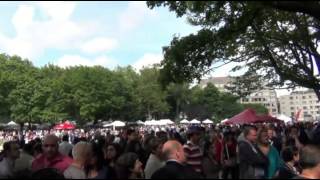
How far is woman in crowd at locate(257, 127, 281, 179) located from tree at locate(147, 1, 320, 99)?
2079mm

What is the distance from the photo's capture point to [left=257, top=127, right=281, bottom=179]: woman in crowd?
27.9 ft

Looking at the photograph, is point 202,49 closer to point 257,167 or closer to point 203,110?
point 257,167

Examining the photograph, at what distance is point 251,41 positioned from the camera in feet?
72.6

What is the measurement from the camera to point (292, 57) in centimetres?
2534

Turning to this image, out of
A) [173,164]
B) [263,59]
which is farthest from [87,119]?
[173,164]

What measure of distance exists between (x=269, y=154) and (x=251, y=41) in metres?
13.9

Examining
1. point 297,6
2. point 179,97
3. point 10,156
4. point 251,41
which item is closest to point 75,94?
point 179,97

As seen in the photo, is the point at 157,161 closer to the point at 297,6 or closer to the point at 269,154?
the point at 269,154

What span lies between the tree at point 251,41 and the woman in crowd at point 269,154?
2.08m

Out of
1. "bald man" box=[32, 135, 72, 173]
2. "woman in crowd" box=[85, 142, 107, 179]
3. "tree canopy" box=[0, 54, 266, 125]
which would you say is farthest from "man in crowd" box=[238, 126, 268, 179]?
"tree canopy" box=[0, 54, 266, 125]

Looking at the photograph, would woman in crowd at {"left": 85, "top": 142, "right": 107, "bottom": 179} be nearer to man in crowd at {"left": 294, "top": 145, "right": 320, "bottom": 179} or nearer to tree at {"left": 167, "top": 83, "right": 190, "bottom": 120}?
man in crowd at {"left": 294, "top": 145, "right": 320, "bottom": 179}

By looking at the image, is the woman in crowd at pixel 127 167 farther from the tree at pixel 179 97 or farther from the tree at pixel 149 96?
the tree at pixel 179 97

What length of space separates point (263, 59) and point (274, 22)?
459cm

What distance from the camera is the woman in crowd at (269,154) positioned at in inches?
335
